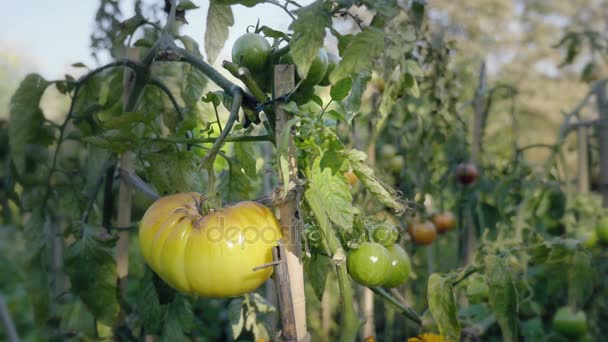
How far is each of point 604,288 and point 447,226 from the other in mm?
688

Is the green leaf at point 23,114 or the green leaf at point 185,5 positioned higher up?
the green leaf at point 185,5

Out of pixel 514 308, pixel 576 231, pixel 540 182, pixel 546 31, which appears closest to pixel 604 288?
pixel 576 231

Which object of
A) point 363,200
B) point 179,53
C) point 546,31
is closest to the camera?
point 179,53

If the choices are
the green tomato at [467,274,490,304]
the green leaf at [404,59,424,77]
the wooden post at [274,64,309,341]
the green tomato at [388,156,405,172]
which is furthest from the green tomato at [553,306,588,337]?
the wooden post at [274,64,309,341]

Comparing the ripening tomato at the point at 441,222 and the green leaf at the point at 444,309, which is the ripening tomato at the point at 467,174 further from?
the green leaf at the point at 444,309

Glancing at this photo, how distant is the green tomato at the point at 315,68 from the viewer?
764mm

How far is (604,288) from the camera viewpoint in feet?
6.91

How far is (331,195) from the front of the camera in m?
0.69

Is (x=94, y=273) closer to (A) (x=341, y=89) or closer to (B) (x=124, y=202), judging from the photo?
(B) (x=124, y=202)

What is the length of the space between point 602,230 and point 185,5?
57.3 inches

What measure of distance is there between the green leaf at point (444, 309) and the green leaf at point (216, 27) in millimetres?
513

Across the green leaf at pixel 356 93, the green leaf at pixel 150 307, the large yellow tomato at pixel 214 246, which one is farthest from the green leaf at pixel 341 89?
the green leaf at pixel 150 307

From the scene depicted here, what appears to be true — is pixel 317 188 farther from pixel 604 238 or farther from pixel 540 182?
pixel 604 238

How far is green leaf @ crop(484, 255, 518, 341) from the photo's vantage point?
905 mm
